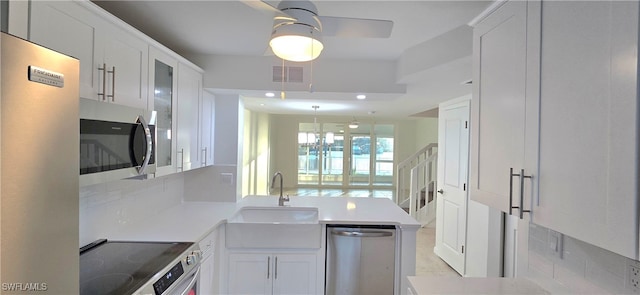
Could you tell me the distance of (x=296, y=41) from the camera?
133 cm

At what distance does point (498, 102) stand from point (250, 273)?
2.16 m

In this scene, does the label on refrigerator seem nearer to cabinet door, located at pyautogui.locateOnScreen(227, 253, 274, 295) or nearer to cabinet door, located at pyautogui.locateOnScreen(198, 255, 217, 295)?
cabinet door, located at pyautogui.locateOnScreen(198, 255, 217, 295)

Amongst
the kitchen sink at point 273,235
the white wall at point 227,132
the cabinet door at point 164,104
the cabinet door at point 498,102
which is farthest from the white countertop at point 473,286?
the white wall at point 227,132

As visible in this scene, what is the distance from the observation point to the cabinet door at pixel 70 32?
120 centimetres

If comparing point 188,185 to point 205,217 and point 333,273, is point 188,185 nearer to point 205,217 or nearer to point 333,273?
point 205,217

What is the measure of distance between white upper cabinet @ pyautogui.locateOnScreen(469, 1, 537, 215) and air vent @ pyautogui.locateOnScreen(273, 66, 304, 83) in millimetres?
1705

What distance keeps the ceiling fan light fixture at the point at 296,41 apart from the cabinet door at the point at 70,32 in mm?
884

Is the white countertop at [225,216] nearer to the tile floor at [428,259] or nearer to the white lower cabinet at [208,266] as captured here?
the white lower cabinet at [208,266]

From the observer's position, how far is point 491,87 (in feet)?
4.62

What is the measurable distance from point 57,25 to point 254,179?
5.93m

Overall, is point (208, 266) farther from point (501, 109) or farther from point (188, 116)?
point (501, 109)

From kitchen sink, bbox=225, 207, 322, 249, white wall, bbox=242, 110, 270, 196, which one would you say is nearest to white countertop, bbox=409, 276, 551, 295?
kitchen sink, bbox=225, 207, 322, 249

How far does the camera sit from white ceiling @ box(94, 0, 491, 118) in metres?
1.85

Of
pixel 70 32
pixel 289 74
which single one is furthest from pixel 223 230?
pixel 70 32
